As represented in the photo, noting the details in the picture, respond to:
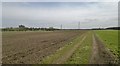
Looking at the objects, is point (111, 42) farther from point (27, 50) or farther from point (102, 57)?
point (102, 57)

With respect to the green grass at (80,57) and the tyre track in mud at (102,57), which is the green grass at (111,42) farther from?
the green grass at (80,57)

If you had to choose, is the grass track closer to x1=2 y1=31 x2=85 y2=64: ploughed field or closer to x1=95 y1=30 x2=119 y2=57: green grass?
x1=95 y1=30 x2=119 y2=57: green grass

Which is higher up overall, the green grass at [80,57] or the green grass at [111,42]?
the green grass at [111,42]

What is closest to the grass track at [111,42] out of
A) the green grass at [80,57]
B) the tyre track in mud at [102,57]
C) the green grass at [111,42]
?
the green grass at [111,42]

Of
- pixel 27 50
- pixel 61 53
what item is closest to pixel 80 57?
pixel 61 53

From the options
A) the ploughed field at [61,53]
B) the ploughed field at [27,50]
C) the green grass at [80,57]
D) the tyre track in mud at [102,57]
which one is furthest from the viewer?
the ploughed field at [27,50]

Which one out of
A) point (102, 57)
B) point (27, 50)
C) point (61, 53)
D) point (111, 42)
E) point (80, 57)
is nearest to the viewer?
point (80, 57)

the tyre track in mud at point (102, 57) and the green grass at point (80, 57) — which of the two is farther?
the tyre track in mud at point (102, 57)

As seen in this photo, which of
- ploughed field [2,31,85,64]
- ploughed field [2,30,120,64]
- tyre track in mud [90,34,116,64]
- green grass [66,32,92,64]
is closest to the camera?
green grass [66,32,92,64]

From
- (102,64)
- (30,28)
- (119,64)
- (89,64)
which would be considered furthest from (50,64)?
(30,28)

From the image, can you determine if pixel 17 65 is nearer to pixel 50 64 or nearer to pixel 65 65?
pixel 50 64

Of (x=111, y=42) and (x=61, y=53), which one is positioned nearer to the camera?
(x=61, y=53)

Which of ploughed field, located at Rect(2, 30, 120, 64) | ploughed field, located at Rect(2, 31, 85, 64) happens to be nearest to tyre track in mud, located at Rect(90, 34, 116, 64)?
ploughed field, located at Rect(2, 30, 120, 64)

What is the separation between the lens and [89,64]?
12.4 metres
